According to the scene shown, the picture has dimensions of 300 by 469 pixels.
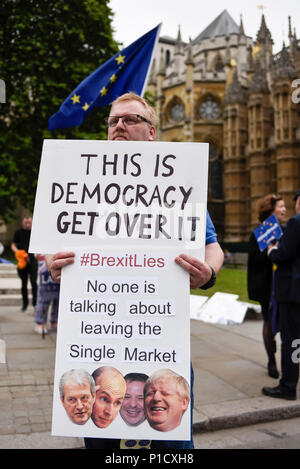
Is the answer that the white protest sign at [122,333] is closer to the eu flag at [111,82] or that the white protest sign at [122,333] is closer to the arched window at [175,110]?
Answer: the eu flag at [111,82]

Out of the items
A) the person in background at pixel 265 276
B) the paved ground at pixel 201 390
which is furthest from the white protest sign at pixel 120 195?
the person in background at pixel 265 276

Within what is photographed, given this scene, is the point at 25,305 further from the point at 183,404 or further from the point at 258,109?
the point at 258,109

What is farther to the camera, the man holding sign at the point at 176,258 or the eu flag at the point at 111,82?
the eu flag at the point at 111,82

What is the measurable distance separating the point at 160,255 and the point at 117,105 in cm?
80

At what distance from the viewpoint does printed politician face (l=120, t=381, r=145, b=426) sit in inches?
67.8

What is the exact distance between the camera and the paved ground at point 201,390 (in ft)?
12.5

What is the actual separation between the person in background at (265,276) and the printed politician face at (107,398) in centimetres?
Result: 402

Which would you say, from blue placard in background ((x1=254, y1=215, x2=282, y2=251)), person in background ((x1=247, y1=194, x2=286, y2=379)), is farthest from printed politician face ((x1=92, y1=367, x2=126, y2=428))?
person in background ((x1=247, y1=194, x2=286, y2=379))

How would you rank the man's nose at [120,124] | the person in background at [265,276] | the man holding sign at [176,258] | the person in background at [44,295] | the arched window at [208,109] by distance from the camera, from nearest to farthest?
1. the man holding sign at [176,258]
2. the man's nose at [120,124]
3. the person in background at [265,276]
4. the person in background at [44,295]
5. the arched window at [208,109]

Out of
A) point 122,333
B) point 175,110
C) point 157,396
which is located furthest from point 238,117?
point 157,396

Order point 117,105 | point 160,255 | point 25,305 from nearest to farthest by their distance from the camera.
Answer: point 160,255, point 117,105, point 25,305

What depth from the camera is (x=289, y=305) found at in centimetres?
471

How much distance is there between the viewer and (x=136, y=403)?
1.73 metres
